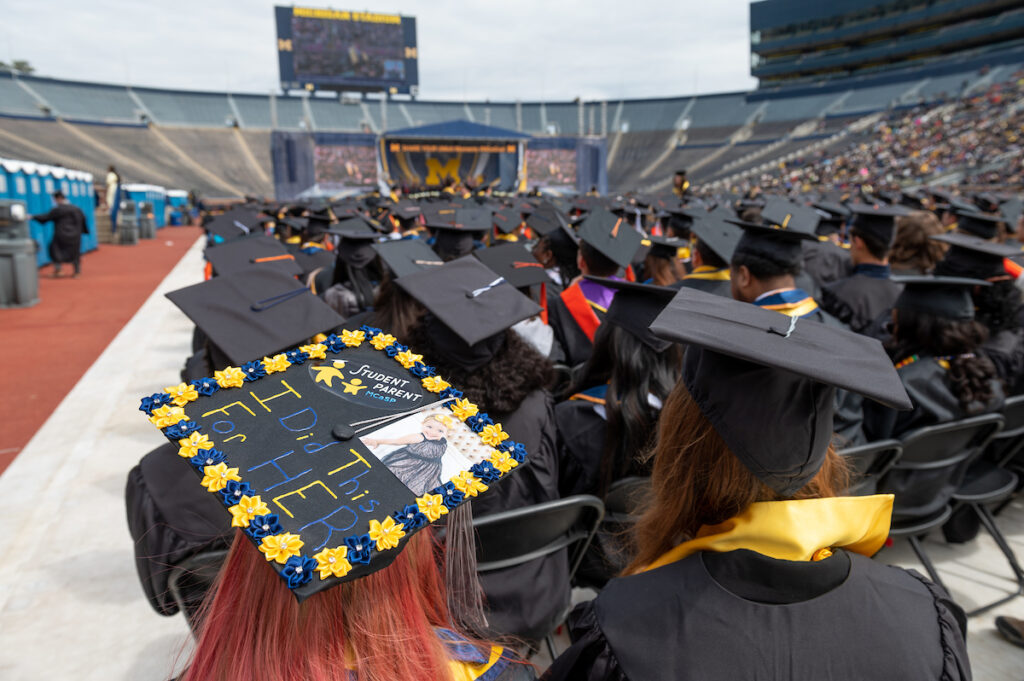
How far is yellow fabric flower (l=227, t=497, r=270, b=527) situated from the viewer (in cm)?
70

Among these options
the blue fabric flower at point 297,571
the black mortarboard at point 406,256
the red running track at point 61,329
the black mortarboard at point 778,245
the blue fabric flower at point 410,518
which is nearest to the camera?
the blue fabric flower at point 297,571

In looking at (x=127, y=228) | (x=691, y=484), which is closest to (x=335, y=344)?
(x=691, y=484)

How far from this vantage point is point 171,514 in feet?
5.00

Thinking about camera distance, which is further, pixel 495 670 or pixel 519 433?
pixel 519 433

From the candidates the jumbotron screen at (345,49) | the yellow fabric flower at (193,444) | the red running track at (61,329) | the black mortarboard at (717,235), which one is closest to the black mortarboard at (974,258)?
the black mortarboard at (717,235)

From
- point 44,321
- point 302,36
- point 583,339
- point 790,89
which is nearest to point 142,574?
point 583,339

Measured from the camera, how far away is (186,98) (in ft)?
142

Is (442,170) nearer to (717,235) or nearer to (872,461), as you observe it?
(717,235)

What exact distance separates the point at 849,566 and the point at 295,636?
0.87m

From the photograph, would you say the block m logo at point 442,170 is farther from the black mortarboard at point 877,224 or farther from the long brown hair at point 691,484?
the long brown hair at point 691,484

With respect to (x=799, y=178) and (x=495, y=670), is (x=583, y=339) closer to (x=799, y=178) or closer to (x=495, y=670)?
(x=495, y=670)

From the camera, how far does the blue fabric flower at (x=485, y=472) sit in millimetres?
858

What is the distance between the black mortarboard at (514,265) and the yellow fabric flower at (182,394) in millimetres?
2774

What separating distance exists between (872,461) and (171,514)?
248 centimetres
